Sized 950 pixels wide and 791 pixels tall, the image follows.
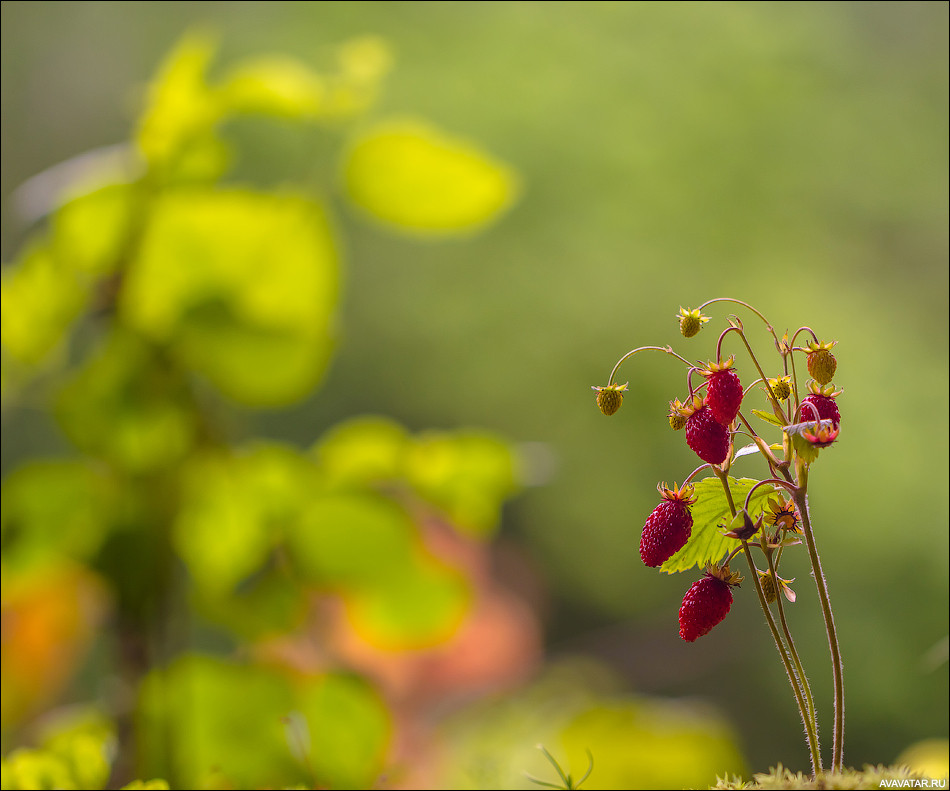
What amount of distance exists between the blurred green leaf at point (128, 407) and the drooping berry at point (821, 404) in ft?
0.98

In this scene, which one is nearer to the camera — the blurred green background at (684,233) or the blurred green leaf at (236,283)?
the blurred green leaf at (236,283)

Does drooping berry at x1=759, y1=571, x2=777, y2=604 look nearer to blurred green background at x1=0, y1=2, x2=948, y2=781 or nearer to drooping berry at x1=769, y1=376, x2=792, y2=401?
drooping berry at x1=769, y1=376, x2=792, y2=401

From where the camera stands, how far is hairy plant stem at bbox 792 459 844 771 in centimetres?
23

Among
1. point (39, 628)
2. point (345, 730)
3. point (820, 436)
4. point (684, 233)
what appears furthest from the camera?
point (684, 233)

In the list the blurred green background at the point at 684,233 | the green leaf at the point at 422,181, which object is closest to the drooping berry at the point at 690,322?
the green leaf at the point at 422,181

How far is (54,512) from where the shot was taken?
40cm

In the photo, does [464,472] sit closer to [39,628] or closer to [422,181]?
[422,181]

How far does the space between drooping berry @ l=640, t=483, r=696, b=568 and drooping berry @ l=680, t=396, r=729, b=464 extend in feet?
0.05

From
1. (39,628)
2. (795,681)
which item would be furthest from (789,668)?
(39,628)

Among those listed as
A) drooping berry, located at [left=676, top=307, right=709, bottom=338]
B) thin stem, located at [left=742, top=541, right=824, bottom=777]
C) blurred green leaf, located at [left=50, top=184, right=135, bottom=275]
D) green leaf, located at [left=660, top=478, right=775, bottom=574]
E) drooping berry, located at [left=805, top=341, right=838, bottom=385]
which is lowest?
thin stem, located at [left=742, top=541, right=824, bottom=777]

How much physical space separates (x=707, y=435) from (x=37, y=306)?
1.04ft

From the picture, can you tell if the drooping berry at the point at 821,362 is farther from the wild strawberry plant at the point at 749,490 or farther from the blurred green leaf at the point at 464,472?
the blurred green leaf at the point at 464,472

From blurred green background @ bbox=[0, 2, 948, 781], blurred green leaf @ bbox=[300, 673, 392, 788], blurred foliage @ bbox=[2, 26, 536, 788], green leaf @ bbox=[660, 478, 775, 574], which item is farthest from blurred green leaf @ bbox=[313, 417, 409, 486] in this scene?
blurred green background @ bbox=[0, 2, 948, 781]

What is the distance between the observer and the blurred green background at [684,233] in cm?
267
